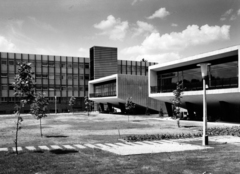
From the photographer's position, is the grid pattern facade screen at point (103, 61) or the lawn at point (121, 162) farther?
the grid pattern facade screen at point (103, 61)

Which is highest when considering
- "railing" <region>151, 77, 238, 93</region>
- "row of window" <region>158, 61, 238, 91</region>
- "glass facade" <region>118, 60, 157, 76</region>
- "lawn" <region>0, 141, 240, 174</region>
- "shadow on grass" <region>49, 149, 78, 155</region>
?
"glass facade" <region>118, 60, 157, 76</region>

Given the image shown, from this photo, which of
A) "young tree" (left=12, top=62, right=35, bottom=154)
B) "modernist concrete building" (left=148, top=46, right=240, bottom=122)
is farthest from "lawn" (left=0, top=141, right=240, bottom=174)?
"modernist concrete building" (left=148, top=46, right=240, bottom=122)

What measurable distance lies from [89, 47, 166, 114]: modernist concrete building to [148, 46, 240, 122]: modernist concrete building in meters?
12.2

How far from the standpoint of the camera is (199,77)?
37.9 metres

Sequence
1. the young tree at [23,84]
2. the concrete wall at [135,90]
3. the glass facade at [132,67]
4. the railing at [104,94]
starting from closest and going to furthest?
the young tree at [23,84]
the concrete wall at [135,90]
the railing at [104,94]
the glass facade at [132,67]

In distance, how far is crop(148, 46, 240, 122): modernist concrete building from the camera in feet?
105

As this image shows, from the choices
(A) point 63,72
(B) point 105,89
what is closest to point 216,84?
(B) point 105,89

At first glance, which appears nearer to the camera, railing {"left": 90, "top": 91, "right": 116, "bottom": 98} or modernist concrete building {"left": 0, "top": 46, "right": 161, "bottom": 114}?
railing {"left": 90, "top": 91, "right": 116, "bottom": 98}

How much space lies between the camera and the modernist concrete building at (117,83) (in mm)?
57875

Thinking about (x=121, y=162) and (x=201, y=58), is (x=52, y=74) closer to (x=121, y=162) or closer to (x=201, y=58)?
(x=201, y=58)

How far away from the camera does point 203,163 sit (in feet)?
37.3

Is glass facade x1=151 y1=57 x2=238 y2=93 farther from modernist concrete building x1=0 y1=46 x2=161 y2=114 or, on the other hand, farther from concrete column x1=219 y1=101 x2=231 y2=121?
modernist concrete building x1=0 y1=46 x2=161 y2=114

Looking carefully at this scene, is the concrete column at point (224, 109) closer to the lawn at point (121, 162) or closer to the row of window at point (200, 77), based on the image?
the row of window at point (200, 77)

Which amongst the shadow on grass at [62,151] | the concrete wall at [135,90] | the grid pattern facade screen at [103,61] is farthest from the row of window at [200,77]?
the grid pattern facade screen at [103,61]
